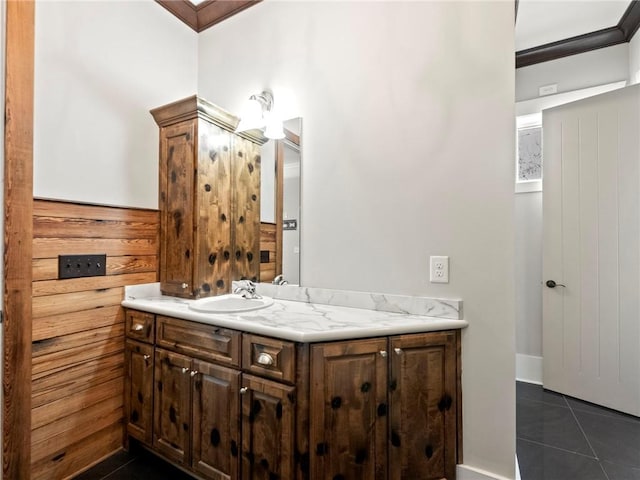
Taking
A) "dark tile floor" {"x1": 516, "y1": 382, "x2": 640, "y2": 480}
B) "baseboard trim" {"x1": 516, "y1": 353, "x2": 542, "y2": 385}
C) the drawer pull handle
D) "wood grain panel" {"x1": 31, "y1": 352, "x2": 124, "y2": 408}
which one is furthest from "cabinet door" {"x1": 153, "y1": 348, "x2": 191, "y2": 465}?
"baseboard trim" {"x1": 516, "y1": 353, "x2": 542, "y2": 385}

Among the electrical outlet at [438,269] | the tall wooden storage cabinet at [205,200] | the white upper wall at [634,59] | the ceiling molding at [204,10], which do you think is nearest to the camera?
the electrical outlet at [438,269]

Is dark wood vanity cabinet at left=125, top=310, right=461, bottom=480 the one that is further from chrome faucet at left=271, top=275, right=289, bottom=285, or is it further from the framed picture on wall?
the framed picture on wall

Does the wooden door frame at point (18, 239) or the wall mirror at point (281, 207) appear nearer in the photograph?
the wooden door frame at point (18, 239)

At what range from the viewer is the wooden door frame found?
1.51m

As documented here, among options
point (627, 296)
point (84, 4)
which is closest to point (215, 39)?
point (84, 4)

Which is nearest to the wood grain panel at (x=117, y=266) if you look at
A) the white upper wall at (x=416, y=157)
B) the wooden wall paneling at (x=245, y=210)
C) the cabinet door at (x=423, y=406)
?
the wooden wall paneling at (x=245, y=210)

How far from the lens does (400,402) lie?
4.79 ft

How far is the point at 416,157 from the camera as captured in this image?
5.58ft

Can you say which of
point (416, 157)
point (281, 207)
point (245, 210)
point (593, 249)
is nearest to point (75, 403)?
point (245, 210)

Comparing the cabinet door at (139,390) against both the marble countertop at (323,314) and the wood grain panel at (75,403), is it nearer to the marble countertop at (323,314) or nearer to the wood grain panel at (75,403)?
the wood grain panel at (75,403)

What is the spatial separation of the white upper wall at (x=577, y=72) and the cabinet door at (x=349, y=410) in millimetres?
2802

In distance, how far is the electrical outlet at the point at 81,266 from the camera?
5.64 feet

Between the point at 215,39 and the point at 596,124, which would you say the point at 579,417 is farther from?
the point at 215,39

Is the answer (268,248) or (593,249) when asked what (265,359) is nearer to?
(268,248)
